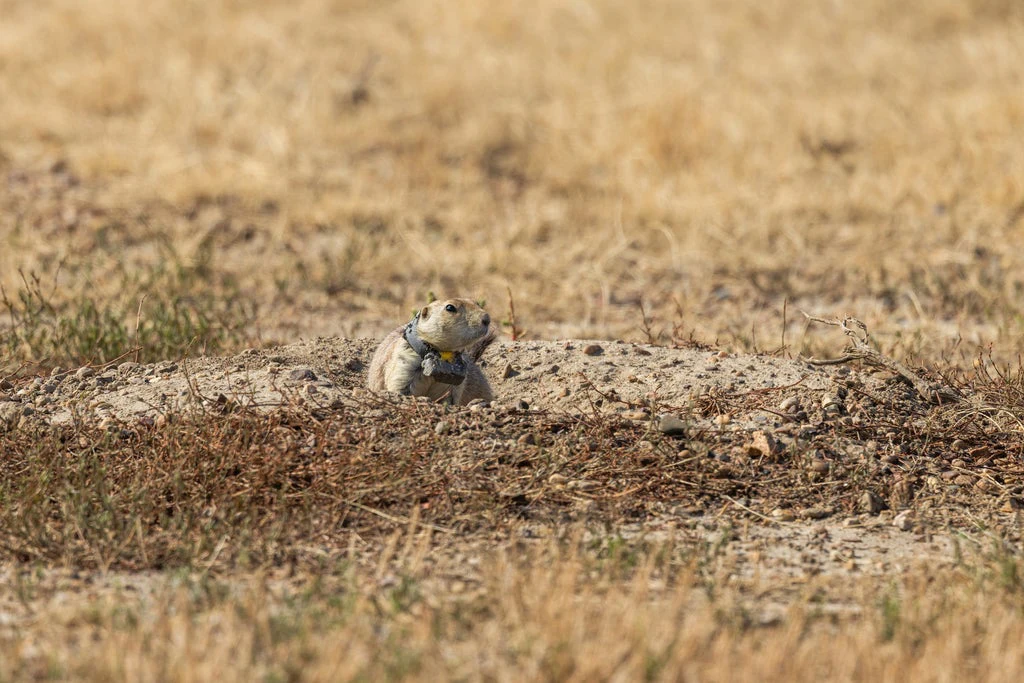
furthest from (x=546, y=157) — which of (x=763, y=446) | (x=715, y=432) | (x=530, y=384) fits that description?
(x=763, y=446)

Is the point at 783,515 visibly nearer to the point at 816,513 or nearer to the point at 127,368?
the point at 816,513

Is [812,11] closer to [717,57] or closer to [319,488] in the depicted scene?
[717,57]

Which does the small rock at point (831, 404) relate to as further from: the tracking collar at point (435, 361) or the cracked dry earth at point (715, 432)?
the tracking collar at point (435, 361)

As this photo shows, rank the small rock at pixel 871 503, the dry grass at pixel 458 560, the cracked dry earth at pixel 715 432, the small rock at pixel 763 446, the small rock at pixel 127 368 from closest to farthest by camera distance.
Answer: the dry grass at pixel 458 560
the cracked dry earth at pixel 715 432
the small rock at pixel 871 503
the small rock at pixel 763 446
the small rock at pixel 127 368

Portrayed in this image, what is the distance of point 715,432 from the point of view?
5180mm

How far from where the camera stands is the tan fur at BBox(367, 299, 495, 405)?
5.28 metres

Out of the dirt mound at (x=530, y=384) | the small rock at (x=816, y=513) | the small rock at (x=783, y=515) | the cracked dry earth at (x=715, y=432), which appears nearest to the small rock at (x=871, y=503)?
the cracked dry earth at (x=715, y=432)

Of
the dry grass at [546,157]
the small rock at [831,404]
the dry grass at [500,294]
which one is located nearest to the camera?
the dry grass at [500,294]

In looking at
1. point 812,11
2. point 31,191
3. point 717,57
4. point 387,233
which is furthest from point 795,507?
point 812,11

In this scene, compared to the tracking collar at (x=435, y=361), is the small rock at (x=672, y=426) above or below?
below

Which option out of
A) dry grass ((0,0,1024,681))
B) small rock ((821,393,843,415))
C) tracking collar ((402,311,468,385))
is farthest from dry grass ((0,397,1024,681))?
tracking collar ((402,311,468,385))

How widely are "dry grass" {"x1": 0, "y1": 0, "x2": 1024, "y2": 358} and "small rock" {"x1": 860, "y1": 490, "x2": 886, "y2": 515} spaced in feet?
6.99

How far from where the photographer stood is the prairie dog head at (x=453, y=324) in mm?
5270

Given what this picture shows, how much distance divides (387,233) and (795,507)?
5.09 metres
